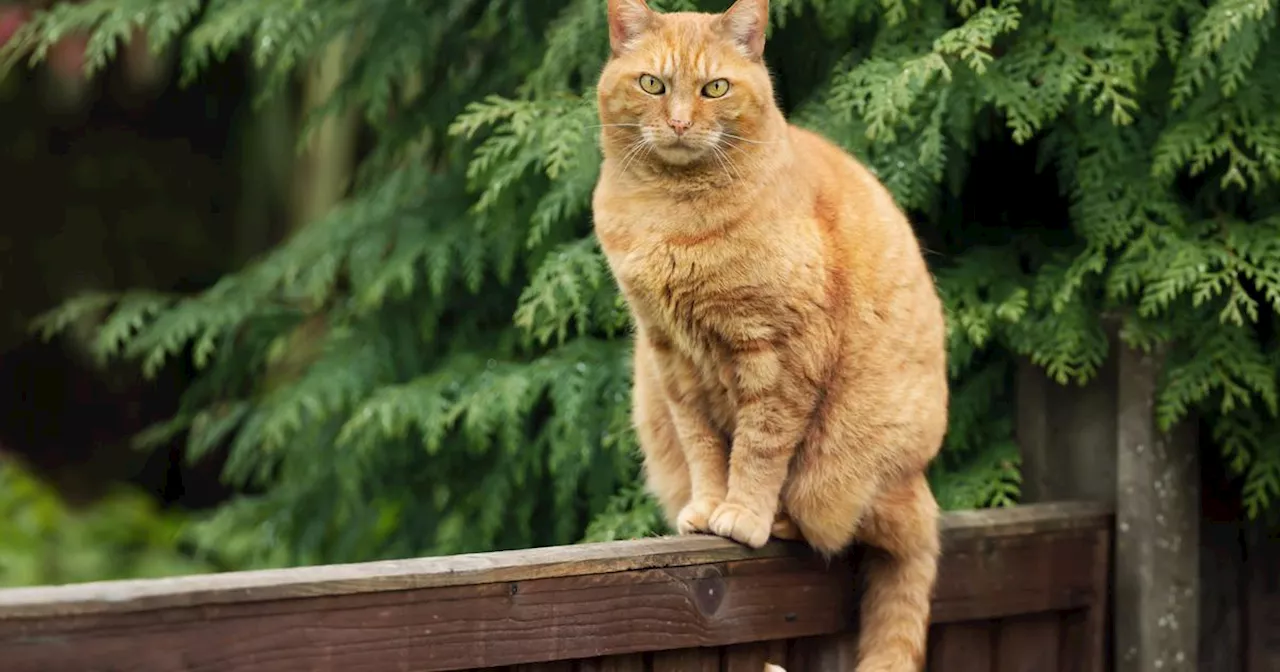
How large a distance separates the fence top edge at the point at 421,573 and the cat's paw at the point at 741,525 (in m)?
0.02

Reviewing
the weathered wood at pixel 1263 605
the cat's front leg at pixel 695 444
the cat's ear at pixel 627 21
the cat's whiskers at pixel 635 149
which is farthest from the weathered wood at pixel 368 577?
the weathered wood at pixel 1263 605

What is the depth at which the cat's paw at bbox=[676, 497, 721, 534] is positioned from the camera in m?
2.55

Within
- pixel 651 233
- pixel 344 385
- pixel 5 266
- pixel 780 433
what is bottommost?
pixel 5 266

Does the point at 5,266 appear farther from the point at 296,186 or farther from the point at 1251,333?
the point at 1251,333

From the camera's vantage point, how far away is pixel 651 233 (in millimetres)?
2500

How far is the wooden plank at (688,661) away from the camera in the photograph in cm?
234

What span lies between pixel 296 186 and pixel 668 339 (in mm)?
5548

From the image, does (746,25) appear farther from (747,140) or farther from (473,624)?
(473,624)

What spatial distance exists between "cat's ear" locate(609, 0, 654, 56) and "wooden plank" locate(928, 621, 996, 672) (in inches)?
47.7

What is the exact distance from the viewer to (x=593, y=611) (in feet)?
7.36

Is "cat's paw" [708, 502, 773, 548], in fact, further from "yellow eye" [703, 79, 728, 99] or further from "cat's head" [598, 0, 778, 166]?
"yellow eye" [703, 79, 728, 99]

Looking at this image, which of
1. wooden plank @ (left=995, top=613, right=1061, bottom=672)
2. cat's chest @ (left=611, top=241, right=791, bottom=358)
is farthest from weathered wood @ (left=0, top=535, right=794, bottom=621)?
wooden plank @ (left=995, top=613, right=1061, bottom=672)

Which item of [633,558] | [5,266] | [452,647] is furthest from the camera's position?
[5,266]

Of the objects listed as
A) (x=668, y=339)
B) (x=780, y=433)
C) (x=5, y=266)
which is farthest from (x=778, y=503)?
(x=5, y=266)
